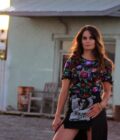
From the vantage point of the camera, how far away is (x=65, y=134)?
5492 millimetres

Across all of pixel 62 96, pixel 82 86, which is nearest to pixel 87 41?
pixel 82 86

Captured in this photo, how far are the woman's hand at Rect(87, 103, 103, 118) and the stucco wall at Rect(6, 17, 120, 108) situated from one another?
11.6 m

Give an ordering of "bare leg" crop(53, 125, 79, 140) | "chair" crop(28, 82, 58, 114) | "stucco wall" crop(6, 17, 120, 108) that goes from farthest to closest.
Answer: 1. "stucco wall" crop(6, 17, 120, 108)
2. "chair" crop(28, 82, 58, 114)
3. "bare leg" crop(53, 125, 79, 140)

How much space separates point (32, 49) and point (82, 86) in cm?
1242

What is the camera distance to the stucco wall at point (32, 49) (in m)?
17.5

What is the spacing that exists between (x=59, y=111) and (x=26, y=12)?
11608mm

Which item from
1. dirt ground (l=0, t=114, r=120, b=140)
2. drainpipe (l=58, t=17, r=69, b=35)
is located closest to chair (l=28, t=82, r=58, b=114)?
dirt ground (l=0, t=114, r=120, b=140)

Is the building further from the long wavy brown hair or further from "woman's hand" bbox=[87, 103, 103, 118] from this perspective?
"woman's hand" bbox=[87, 103, 103, 118]

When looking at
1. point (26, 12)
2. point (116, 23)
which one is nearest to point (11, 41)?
point (26, 12)

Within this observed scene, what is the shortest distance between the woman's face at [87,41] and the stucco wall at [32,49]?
1145 cm

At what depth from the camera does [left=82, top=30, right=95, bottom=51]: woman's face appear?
5611 millimetres

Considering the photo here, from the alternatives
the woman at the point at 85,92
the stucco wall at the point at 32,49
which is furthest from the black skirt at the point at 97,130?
the stucco wall at the point at 32,49

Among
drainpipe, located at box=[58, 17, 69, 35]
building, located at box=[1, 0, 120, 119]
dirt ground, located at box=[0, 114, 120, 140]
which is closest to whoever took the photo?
dirt ground, located at box=[0, 114, 120, 140]

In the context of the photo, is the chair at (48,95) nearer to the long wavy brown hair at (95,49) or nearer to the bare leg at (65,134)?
the long wavy brown hair at (95,49)
